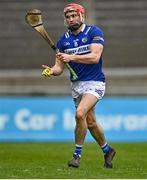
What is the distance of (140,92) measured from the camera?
941 inches

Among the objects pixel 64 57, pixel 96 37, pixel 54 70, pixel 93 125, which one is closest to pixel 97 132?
pixel 93 125

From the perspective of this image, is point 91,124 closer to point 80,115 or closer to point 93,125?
point 93,125

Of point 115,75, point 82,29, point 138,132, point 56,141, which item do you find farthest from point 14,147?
point 115,75

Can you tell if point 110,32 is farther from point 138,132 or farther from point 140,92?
point 138,132

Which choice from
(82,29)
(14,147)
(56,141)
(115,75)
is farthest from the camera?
(115,75)

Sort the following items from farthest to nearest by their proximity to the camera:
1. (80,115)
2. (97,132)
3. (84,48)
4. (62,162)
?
(62,162)
(97,132)
(84,48)
(80,115)

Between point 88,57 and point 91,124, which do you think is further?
point 91,124

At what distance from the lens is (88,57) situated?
1055 cm

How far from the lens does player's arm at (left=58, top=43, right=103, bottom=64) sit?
Result: 34.6 ft

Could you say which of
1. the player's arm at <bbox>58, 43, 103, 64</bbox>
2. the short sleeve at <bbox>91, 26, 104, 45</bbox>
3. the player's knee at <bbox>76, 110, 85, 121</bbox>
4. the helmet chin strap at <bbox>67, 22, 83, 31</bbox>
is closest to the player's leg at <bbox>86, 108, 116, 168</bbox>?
the player's knee at <bbox>76, 110, 85, 121</bbox>

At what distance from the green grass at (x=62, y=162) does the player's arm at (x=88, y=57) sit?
1629 mm

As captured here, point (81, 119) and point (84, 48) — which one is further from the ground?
point (84, 48)

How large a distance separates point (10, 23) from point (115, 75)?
13.4 feet

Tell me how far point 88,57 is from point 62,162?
256 centimetres
